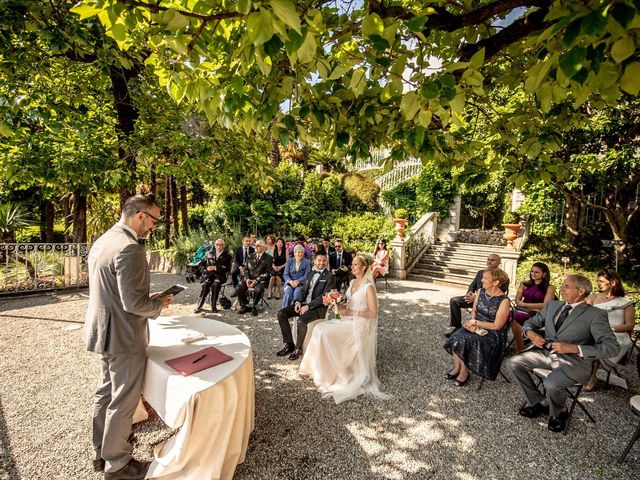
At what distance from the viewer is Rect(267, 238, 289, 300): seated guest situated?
28.0ft

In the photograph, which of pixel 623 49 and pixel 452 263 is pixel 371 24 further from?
pixel 452 263

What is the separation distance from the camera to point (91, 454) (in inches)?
112

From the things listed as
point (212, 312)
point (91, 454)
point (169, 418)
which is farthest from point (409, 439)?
point (212, 312)

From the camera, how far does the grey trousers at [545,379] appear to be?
3.38 m

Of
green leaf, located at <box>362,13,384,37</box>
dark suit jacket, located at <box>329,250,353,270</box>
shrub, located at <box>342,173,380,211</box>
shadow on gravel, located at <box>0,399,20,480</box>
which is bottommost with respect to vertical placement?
shadow on gravel, located at <box>0,399,20,480</box>

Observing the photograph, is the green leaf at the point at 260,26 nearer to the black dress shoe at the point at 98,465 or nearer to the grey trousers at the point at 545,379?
the black dress shoe at the point at 98,465

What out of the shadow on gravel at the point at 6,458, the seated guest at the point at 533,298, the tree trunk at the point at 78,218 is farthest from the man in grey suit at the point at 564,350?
Result: the tree trunk at the point at 78,218

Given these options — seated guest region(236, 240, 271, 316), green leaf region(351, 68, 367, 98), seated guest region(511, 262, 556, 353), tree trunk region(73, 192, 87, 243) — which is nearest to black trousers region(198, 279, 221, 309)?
seated guest region(236, 240, 271, 316)

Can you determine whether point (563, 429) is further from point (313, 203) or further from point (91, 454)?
point (313, 203)

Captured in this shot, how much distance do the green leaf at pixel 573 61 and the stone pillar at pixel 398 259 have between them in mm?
10343

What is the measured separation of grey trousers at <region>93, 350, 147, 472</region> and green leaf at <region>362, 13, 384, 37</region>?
2.94 metres

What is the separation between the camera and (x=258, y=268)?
7652mm

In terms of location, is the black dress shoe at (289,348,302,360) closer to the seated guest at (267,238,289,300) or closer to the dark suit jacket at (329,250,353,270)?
the seated guest at (267,238,289,300)

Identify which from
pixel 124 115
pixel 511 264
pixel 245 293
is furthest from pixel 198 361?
pixel 511 264
